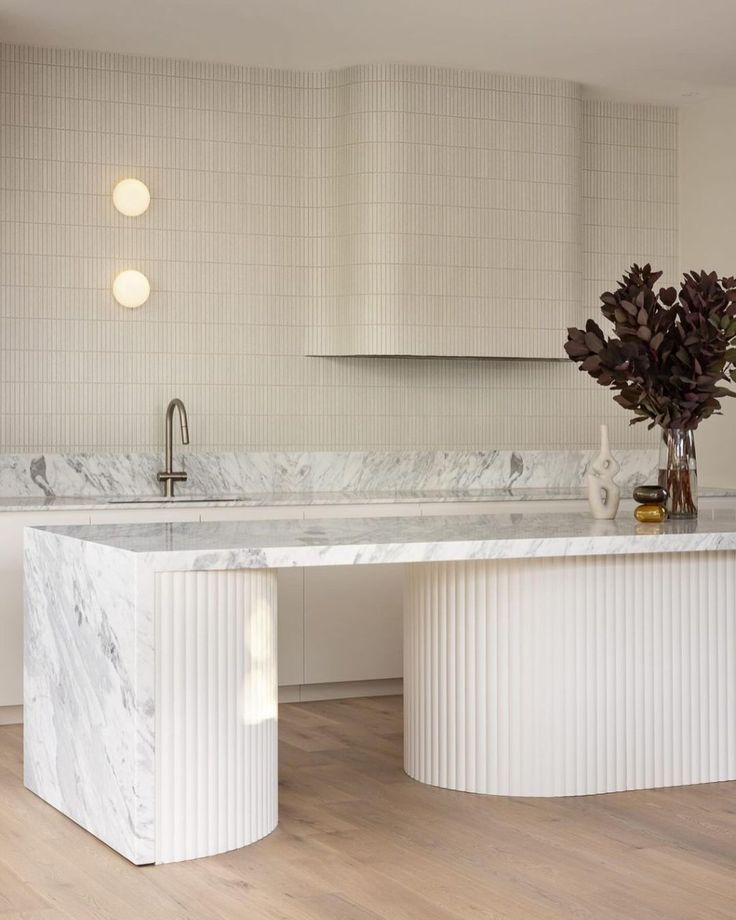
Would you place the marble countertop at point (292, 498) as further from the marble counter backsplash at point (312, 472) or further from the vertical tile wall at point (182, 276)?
the vertical tile wall at point (182, 276)

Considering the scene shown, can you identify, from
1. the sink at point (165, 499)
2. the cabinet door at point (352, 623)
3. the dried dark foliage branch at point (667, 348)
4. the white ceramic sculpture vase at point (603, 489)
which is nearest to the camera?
the dried dark foliage branch at point (667, 348)

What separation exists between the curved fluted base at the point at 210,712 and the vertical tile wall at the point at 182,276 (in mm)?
2232

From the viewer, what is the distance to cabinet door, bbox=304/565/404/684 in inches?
195

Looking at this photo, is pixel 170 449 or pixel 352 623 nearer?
pixel 352 623

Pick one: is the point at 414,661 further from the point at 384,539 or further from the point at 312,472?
the point at 312,472

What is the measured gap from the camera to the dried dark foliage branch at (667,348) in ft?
12.6

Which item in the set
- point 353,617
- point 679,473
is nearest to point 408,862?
point 679,473

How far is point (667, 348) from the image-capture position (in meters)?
3.88

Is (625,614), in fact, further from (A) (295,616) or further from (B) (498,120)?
(B) (498,120)

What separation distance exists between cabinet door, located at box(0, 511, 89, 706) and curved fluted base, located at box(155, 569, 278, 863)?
1.57 metres

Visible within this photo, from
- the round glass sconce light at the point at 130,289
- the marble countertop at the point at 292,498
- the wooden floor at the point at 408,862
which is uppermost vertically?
the round glass sconce light at the point at 130,289

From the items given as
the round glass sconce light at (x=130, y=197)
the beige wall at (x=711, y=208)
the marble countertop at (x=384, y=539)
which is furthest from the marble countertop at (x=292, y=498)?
the round glass sconce light at (x=130, y=197)

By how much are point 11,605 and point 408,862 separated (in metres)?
2.02

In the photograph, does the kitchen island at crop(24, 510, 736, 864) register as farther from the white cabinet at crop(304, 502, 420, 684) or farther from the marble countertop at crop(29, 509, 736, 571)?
the white cabinet at crop(304, 502, 420, 684)
